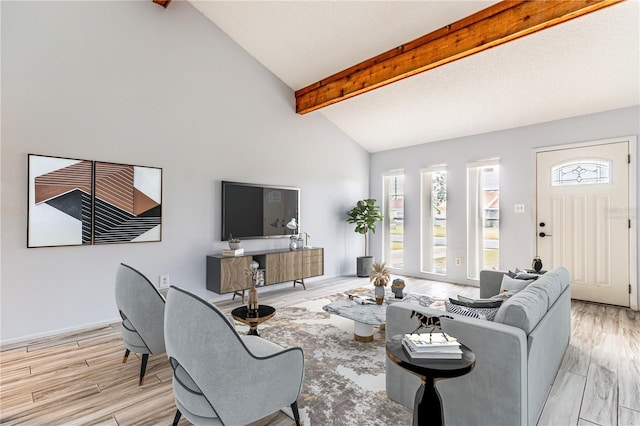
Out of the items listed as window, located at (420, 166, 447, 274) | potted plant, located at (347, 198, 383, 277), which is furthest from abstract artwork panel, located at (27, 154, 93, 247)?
window, located at (420, 166, 447, 274)

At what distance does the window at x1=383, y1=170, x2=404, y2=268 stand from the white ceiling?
58.1 inches

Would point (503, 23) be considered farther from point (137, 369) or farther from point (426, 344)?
point (137, 369)

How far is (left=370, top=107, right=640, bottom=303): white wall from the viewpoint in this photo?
178 inches

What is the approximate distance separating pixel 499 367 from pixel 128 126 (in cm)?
423

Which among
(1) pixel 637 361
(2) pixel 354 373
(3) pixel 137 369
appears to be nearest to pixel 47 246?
(3) pixel 137 369

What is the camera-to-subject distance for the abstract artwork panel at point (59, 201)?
3.20 meters

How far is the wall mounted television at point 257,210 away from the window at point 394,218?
2271 millimetres

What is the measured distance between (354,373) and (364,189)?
4.86m

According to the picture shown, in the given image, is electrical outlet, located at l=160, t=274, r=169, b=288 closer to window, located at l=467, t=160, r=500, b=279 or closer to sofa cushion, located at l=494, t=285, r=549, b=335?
sofa cushion, located at l=494, t=285, r=549, b=335

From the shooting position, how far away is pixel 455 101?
479 centimetres

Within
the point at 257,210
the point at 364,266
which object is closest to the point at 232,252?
the point at 257,210

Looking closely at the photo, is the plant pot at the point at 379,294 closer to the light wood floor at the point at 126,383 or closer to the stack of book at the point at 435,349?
the light wood floor at the point at 126,383

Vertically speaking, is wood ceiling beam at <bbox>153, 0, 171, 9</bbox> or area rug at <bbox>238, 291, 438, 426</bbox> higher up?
wood ceiling beam at <bbox>153, 0, 171, 9</bbox>

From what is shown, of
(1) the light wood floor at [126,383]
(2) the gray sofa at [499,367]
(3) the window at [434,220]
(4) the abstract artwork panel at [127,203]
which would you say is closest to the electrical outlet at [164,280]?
(4) the abstract artwork panel at [127,203]
